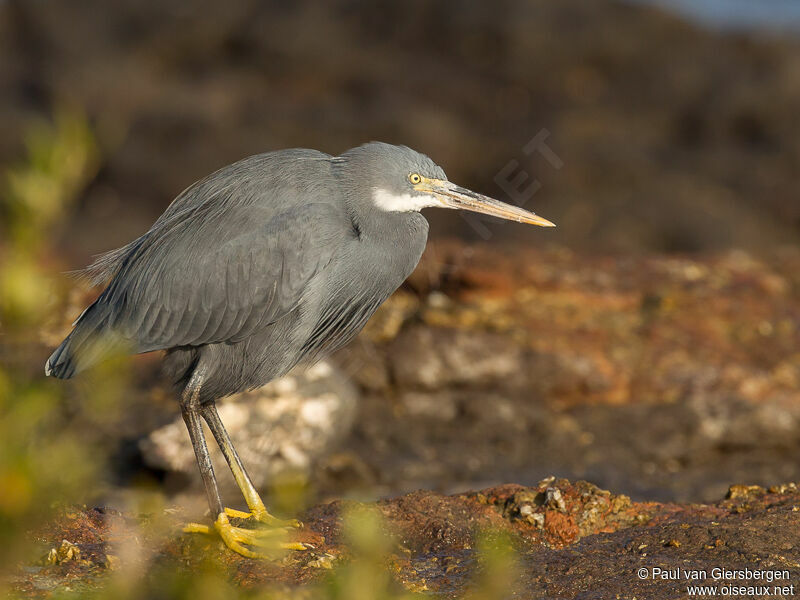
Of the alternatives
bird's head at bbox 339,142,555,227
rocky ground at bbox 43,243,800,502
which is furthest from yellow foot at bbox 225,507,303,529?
rocky ground at bbox 43,243,800,502

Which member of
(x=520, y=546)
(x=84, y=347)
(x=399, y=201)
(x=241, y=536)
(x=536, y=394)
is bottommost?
(x=241, y=536)

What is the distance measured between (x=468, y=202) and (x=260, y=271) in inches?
46.4

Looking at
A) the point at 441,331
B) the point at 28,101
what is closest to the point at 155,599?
the point at 441,331

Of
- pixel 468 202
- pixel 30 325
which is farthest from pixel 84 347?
pixel 30 325

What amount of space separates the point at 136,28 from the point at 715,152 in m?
9.99

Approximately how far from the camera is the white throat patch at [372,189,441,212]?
16.5 feet

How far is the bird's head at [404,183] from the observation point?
5035 mm

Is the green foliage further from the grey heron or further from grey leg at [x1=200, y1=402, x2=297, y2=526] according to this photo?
grey leg at [x1=200, y1=402, x2=297, y2=526]

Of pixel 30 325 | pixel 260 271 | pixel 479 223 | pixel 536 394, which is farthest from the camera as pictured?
pixel 479 223

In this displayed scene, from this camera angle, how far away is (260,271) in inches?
193

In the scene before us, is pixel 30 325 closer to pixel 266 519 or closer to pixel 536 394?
pixel 266 519

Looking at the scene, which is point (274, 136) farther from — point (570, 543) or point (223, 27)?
point (570, 543)

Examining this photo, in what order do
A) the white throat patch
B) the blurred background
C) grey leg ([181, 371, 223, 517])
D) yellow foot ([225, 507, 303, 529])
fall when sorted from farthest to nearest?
1. the blurred background
2. the white throat patch
3. grey leg ([181, 371, 223, 517])
4. yellow foot ([225, 507, 303, 529])

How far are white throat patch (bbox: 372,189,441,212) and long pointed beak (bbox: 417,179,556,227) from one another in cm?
5
